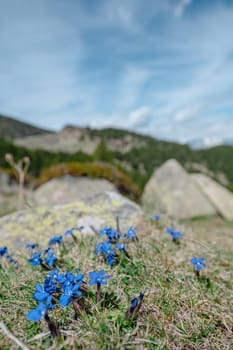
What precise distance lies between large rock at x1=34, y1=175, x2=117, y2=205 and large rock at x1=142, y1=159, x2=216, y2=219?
2.32 meters

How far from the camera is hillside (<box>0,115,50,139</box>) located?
4441 inches

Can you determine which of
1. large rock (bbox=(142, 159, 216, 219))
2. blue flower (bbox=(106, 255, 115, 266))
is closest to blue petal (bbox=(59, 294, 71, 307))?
blue flower (bbox=(106, 255, 115, 266))

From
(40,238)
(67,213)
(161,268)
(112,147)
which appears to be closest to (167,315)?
(161,268)

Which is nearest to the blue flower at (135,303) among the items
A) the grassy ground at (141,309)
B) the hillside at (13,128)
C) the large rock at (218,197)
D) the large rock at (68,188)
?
the grassy ground at (141,309)

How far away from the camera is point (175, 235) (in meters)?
3.00

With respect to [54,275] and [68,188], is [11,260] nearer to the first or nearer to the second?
[54,275]

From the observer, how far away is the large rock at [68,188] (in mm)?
11672

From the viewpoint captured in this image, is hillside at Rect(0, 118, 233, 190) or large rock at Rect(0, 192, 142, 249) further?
hillside at Rect(0, 118, 233, 190)

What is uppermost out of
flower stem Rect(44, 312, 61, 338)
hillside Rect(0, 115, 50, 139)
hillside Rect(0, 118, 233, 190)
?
hillside Rect(0, 115, 50, 139)

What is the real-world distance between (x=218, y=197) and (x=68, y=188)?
725 cm

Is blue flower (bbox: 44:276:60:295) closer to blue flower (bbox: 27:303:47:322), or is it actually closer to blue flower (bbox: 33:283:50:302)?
blue flower (bbox: 33:283:50:302)

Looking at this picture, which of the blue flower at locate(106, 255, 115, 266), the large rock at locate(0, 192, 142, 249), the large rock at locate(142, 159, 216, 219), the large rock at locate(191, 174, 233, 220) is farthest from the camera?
the large rock at locate(191, 174, 233, 220)

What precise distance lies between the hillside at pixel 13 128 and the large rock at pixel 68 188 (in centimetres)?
10518

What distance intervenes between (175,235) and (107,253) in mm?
1022
